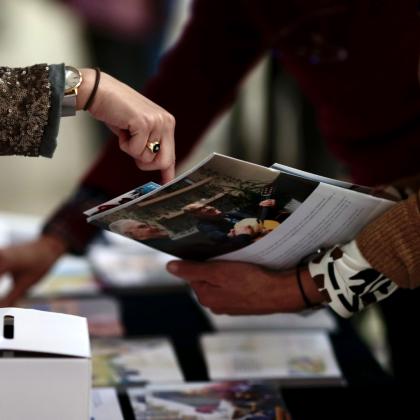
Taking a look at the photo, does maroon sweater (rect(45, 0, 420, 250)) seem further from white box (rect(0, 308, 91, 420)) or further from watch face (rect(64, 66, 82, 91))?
white box (rect(0, 308, 91, 420))

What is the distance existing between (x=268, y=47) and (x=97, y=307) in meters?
0.55

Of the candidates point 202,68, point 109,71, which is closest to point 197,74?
point 202,68

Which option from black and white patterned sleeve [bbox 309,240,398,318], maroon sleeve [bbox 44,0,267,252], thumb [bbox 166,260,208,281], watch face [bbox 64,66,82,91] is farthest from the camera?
maroon sleeve [bbox 44,0,267,252]

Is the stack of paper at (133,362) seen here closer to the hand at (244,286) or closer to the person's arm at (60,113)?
the hand at (244,286)

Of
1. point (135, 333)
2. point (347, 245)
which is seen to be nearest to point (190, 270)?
point (347, 245)

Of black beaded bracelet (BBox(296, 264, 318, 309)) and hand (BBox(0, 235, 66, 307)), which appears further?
hand (BBox(0, 235, 66, 307))

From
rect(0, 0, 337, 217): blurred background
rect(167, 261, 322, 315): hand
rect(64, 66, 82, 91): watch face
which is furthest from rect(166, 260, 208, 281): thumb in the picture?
rect(0, 0, 337, 217): blurred background

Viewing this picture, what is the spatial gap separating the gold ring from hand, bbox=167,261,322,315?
0.23m

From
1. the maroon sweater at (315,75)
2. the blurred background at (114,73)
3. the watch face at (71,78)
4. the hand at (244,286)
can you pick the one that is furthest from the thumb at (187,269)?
the blurred background at (114,73)

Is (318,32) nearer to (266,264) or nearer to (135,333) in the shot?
(266,264)

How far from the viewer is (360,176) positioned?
141 cm

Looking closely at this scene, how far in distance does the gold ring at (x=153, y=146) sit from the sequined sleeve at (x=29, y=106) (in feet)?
0.36

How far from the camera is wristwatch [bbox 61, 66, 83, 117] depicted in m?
0.91

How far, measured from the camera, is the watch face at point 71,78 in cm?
91
